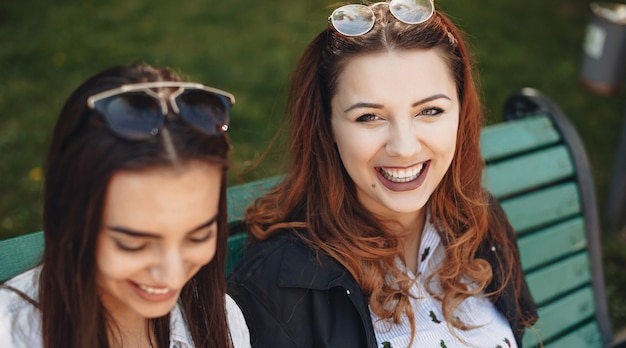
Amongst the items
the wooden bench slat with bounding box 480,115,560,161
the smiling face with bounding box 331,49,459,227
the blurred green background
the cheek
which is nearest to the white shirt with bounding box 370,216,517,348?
the smiling face with bounding box 331,49,459,227

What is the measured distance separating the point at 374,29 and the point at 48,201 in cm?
115

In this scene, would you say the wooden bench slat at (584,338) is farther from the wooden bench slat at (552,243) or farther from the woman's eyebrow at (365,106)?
the woman's eyebrow at (365,106)

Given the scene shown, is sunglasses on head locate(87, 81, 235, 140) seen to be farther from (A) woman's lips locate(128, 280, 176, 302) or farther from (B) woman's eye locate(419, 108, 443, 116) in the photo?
(B) woman's eye locate(419, 108, 443, 116)

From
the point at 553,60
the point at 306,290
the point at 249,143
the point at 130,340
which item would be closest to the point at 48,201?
the point at 130,340

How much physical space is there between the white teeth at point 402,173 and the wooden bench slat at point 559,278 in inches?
44.6

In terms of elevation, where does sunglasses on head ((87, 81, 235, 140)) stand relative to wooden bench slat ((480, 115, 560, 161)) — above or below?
above

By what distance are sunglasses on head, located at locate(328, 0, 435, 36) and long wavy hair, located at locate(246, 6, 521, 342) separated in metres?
0.02

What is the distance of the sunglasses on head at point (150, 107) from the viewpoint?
1.57 meters

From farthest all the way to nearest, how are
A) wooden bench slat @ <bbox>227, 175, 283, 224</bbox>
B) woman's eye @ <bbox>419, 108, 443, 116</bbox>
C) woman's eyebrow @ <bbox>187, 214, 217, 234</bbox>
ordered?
wooden bench slat @ <bbox>227, 175, 283, 224</bbox>, woman's eye @ <bbox>419, 108, 443, 116</bbox>, woman's eyebrow @ <bbox>187, 214, 217, 234</bbox>

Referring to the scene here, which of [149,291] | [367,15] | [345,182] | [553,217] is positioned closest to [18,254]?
[149,291]

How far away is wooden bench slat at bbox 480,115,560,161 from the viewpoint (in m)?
3.22

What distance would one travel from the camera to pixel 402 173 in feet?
7.55

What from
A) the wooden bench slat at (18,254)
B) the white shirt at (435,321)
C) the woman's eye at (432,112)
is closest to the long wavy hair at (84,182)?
the wooden bench slat at (18,254)

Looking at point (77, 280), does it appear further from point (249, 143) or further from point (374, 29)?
point (249, 143)
